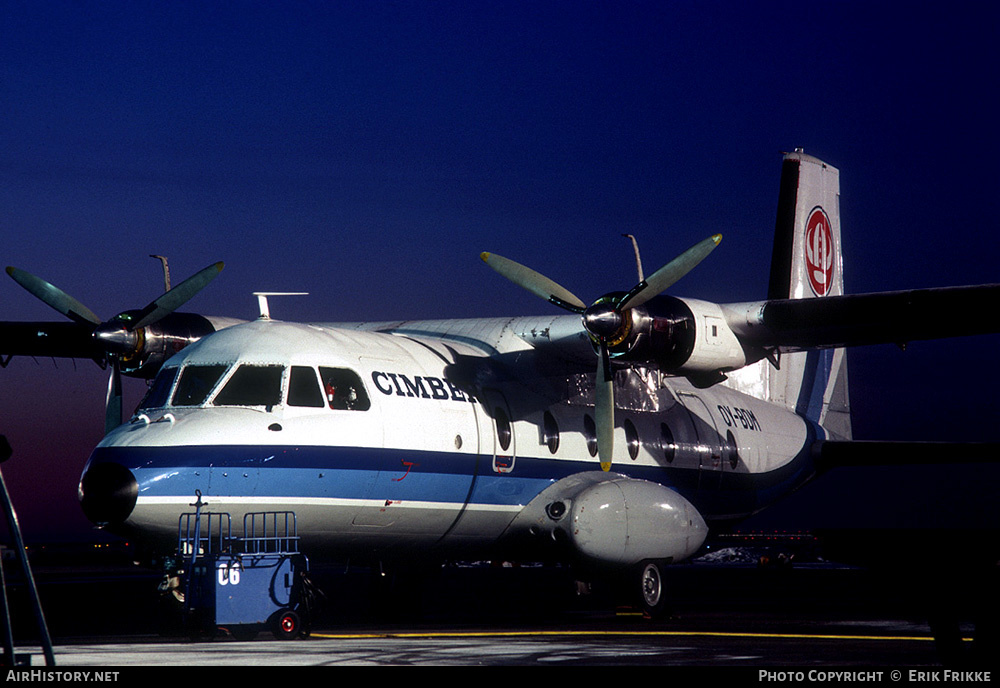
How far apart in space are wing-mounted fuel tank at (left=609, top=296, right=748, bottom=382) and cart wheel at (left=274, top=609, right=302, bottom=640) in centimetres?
622

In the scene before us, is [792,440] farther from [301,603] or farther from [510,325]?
[301,603]

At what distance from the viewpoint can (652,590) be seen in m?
17.4

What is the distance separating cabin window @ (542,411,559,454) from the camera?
57.6 feet

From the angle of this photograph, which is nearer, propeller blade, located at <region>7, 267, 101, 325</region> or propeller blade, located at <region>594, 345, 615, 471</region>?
propeller blade, located at <region>594, 345, 615, 471</region>

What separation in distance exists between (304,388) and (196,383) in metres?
1.37

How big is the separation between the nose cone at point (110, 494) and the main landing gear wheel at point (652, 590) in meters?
7.94

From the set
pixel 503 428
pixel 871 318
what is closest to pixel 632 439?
pixel 503 428

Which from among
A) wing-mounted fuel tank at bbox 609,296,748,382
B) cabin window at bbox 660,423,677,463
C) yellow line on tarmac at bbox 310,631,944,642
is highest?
wing-mounted fuel tank at bbox 609,296,748,382

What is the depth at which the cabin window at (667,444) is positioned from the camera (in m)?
19.7

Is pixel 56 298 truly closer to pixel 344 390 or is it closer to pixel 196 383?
pixel 196 383

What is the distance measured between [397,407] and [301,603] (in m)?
3.36

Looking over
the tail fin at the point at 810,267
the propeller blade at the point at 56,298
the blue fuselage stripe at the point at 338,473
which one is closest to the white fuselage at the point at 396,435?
the blue fuselage stripe at the point at 338,473

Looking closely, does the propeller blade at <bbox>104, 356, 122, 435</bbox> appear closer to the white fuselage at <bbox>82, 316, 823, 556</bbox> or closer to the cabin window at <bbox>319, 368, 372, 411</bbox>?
the white fuselage at <bbox>82, 316, 823, 556</bbox>

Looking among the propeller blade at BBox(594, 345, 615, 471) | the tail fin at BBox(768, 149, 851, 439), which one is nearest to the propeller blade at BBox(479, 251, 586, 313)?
the propeller blade at BBox(594, 345, 615, 471)
